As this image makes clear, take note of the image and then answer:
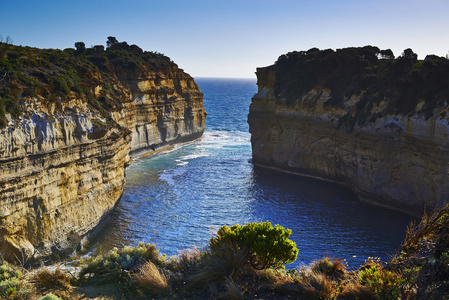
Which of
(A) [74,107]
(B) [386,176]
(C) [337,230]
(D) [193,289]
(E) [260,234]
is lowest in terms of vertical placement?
(C) [337,230]

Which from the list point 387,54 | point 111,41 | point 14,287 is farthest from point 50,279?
point 111,41

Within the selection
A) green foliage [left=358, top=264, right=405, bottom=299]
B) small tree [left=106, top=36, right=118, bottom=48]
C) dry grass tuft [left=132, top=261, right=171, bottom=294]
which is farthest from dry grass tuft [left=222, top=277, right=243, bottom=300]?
small tree [left=106, top=36, right=118, bottom=48]

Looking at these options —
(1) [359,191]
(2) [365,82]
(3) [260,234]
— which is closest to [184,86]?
(2) [365,82]

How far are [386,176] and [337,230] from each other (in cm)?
828

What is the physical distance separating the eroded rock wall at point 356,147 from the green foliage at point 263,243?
653 inches

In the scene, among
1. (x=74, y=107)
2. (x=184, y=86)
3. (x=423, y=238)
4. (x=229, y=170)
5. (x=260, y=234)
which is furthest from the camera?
(x=184, y=86)

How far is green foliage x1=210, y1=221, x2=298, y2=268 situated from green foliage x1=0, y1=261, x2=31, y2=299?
17.7 ft

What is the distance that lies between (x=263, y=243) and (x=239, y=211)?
21246 mm

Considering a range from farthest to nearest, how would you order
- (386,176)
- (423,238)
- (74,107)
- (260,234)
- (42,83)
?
(386,176) → (74,107) → (42,83) → (260,234) → (423,238)

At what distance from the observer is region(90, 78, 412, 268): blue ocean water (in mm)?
27672

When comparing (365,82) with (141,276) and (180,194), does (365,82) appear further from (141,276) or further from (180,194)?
(141,276)

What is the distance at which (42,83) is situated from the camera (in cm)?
2712

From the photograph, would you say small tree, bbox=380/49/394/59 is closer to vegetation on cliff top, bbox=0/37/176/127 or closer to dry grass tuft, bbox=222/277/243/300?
vegetation on cliff top, bbox=0/37/176/127

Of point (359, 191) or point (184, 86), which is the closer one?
point (359, 191)
